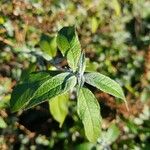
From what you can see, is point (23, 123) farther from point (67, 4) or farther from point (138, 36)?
point (138, 36)

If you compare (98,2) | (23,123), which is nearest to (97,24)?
(98,2)

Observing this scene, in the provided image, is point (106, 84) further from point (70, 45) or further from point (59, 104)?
point (59, 104)

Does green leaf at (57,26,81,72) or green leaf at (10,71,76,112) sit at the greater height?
green leaf at (57,26,81,72)

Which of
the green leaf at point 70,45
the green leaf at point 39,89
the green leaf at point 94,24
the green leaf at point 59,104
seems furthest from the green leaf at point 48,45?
the green leaf at point 94,24

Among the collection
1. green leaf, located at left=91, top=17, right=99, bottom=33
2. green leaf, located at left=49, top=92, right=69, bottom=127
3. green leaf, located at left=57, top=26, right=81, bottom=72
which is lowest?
green leaf, located at left=49, top=92, right=69, bottom=127

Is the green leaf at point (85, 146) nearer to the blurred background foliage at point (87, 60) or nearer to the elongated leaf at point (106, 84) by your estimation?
the blurred background foliage at point (87, 60)

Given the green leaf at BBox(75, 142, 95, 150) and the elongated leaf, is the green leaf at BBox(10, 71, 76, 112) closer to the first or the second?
the elongated leaf

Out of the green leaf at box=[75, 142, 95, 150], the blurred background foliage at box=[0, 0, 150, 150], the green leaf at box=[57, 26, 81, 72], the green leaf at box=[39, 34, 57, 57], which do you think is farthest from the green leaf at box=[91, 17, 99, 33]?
the green leaf at box=[57, 26, 81, 72]

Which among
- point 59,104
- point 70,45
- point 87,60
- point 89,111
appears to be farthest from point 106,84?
point 87,60
